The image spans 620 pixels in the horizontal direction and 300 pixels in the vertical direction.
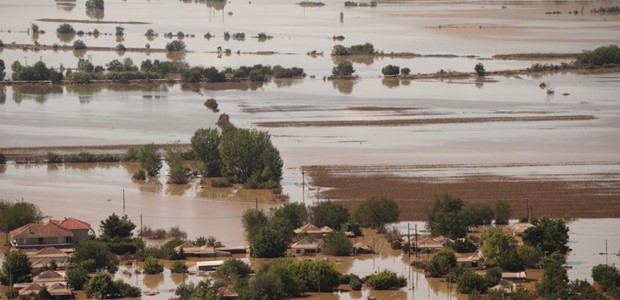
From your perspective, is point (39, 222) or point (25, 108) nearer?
point (39, 222)

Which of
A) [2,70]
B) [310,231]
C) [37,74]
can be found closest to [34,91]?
[37,74]

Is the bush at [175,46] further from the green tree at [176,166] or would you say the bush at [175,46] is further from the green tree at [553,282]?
the green tree at [553,282]

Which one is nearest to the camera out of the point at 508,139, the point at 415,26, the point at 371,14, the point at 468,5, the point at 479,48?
the point at 508,139

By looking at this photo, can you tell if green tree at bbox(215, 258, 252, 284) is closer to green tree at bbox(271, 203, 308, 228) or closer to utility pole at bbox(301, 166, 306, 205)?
green tree at bbox(271, 203, 308, 228)

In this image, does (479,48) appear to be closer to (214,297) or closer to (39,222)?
(39,222)

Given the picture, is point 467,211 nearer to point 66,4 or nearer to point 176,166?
point 176,166

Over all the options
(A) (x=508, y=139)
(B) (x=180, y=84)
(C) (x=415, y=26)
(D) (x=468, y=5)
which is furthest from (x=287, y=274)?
(D) (x=468, y=5)
